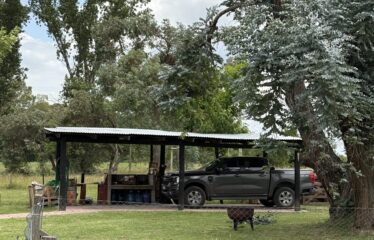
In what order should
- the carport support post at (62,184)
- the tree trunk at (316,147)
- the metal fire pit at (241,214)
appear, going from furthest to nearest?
the carport support post at (62,184)
the metal fire pit at (241,214)
the tree trunk at (316,147)

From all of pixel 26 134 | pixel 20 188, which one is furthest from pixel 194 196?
pixel 26 134

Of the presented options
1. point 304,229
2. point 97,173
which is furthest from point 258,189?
point 97,173

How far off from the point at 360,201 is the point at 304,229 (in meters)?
1.69

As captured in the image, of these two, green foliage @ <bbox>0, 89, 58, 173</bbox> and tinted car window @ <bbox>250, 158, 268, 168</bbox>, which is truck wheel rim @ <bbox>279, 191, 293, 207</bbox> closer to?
tinted car window @ <bbox>250, 158, 268, 168</bbox>

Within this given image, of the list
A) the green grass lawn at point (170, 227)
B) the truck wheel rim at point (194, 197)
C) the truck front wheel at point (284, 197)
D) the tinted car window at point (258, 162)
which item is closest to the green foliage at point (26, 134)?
the truck wheel rim at point (194, 197)

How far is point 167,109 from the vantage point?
12688 millimetres

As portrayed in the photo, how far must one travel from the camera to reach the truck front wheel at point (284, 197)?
1922cm

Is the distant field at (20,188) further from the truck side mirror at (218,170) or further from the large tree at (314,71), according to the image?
the large tree at (314,71)

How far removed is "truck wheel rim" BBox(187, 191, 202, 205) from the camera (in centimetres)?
1861

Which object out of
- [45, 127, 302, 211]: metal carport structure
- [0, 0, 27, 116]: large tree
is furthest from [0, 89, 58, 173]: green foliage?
[45, 127, 302, 211]: metal carport structure

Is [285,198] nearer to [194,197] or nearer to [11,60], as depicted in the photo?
[194,197]

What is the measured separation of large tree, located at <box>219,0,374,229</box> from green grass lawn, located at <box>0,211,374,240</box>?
1.80 m

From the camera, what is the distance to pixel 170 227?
523 inches

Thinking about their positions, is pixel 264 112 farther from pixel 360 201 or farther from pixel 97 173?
pixel 97 173
